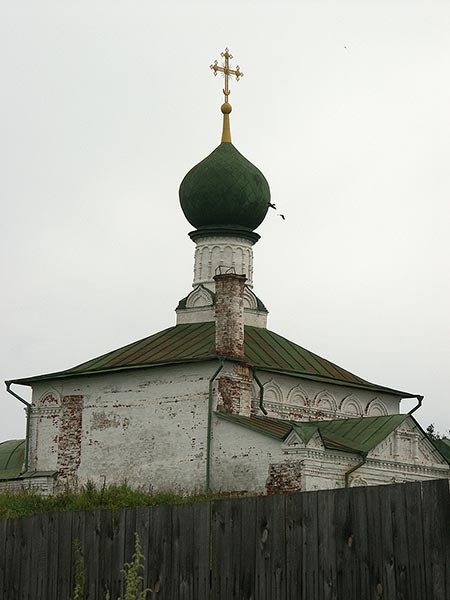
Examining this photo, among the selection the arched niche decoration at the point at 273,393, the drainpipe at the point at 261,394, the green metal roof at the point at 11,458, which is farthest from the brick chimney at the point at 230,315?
the green metal roof at the point at 11,458

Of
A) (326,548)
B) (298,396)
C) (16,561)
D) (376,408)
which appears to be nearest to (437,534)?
(326,548)

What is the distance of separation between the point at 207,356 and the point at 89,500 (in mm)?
3518

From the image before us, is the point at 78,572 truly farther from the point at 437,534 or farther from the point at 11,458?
the point at 11,458

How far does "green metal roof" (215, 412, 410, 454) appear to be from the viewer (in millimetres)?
19109

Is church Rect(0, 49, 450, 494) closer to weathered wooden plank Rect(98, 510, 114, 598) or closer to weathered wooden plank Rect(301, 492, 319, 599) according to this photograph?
weathered wooden plank Rect(98, 510, 114, 598)

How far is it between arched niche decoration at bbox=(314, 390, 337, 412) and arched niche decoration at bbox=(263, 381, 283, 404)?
1.03 m

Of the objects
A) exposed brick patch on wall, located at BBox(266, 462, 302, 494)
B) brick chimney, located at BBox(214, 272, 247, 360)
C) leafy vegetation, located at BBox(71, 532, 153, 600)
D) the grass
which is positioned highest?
brick chimney, located at BBox(214, 272, 247, 360)

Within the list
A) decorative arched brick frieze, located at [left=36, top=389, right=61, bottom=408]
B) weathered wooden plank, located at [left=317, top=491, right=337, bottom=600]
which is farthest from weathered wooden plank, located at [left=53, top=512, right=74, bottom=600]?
decorative arched brick frieze, located at [left=36, top=389, right=61, bottom=408]

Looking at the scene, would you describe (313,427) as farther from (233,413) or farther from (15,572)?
(15,572)

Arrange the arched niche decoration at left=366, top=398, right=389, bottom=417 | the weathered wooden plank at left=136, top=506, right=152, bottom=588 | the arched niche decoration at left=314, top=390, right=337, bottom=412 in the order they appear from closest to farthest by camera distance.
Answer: the weathered wooden plank at left=136, top=506, right=152, bottom=588 < the arched niche decoration at left=314, top=390, right=337, bottom=412 < the arched niche decoration at left=366, top=398, right=389, bottom=417

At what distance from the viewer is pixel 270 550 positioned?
6.18 meters

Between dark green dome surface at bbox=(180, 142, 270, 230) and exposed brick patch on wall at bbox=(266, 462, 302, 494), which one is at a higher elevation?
dark green dome surface at bbox=(180, 142, 270, 230)

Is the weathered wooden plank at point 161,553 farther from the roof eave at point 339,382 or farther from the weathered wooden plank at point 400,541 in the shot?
the roof eave at point 339,382

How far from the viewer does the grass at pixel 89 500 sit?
58.8 feet
